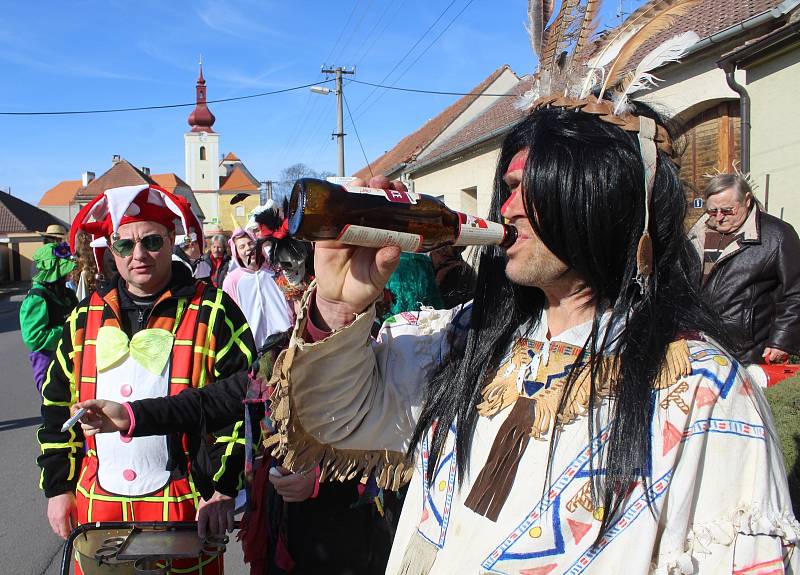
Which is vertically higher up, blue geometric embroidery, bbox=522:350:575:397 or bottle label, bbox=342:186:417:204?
bottle label, bbox=342:186:417:204

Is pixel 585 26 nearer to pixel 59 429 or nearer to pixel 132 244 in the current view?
pixel 132 244

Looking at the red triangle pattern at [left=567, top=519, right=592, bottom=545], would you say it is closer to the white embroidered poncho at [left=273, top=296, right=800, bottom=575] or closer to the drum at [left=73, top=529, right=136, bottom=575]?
the white embroidered poncho at [left=273, top=296, right=800, bottom=575]

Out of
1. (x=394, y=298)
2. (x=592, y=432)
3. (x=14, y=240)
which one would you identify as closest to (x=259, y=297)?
(x=394, y=298)

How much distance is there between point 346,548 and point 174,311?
118cm

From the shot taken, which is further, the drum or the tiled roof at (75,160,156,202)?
the tiled roof at (75,160,156,202)

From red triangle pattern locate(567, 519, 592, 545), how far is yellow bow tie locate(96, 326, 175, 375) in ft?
5.58

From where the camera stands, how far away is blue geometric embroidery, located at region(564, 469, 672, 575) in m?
1.11

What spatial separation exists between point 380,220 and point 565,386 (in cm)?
53

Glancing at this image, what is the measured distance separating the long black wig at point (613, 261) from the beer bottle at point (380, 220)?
0.14 meters

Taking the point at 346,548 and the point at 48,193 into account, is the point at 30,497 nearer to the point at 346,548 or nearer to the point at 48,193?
the point at 346,548

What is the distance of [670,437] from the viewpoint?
44.2 inches

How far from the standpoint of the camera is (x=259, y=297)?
431cm

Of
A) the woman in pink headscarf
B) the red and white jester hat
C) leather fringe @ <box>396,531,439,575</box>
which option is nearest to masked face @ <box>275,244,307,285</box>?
the woman in pink headscarf

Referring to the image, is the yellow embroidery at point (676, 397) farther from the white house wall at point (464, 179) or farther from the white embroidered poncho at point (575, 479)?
the white house wall at point (464, 179)
